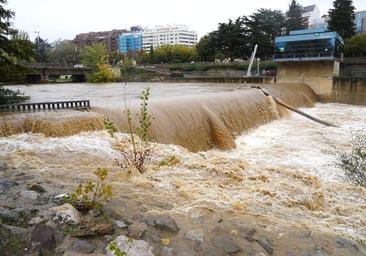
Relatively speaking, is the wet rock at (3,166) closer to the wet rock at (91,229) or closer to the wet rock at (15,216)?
the wet rock at (15,216)

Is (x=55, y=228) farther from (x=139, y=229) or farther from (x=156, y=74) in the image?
(x=156, y=74)

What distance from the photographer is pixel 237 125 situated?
13.9 metres

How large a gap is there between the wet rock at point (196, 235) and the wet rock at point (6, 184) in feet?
8.25

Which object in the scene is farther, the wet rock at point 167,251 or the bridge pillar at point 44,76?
the bridge pillar at point 44,76

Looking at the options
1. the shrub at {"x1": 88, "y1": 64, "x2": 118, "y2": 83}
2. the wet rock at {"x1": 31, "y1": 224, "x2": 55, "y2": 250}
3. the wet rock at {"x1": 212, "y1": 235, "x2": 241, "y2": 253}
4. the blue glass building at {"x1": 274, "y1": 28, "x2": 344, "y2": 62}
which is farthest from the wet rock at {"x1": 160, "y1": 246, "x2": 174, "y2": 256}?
the shrub at {"x1": 88, "y1": 64, "x2": 118, "y2": 83}

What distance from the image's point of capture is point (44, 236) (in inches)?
145

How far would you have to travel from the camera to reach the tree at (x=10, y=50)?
12.4m

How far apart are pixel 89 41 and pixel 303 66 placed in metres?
127

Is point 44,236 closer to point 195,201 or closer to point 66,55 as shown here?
point 195,201

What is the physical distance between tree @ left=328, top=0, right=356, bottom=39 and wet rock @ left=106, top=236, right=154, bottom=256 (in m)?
47.7

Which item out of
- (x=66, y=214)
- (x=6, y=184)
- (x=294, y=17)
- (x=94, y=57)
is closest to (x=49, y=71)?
(x=94, y=57)

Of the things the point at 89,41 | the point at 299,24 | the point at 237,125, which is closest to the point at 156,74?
the point at 299,24

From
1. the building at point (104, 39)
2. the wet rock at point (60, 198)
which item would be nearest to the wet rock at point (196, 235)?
the wet rock at point (60, 198)

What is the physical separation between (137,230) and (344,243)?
8.37ft
